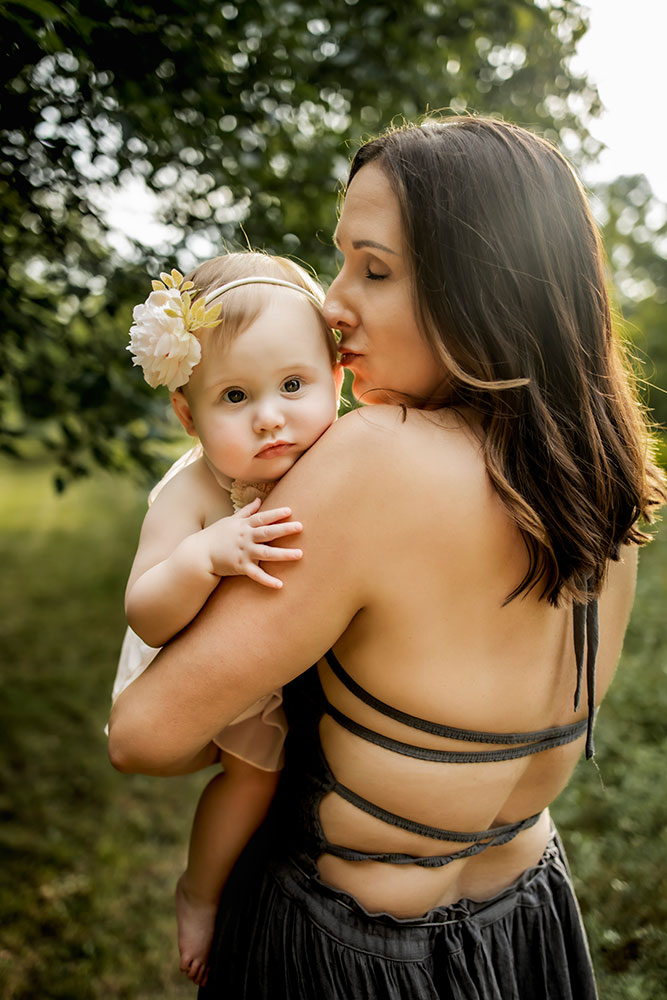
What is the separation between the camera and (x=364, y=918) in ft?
4.78

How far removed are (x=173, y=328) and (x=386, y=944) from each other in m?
1.18

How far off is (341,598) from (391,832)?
48cm

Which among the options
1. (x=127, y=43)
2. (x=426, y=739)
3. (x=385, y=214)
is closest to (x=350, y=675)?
(x=426, y=739)

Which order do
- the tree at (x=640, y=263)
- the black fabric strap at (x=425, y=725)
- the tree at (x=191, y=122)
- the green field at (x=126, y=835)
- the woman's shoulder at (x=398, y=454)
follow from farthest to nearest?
the tree at (x=640, y=263) → the green field at (x=126, y=835) → the tree at (x=191, y=122) → the black fabric strap at (x=425, y=725) → the woman's shoulder at (x=398, y=454)

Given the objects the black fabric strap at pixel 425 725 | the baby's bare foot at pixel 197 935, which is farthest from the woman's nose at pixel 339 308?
the baby's bare foot at pixel 197 935

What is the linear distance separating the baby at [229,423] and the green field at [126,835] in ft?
5.63

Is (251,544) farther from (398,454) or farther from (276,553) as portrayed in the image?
(398,454)

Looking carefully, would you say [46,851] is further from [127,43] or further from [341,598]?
[127,43]

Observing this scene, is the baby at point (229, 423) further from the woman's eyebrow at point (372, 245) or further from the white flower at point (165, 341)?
the woman's eyebrow at point (372, 245)

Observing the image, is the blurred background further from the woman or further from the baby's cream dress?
the baby's cream dress

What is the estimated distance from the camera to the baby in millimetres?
1328

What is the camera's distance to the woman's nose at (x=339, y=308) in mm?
1453

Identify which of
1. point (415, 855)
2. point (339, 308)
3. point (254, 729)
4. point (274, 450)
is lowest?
point (415, 855)

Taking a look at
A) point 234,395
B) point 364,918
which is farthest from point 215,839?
point 234,395
